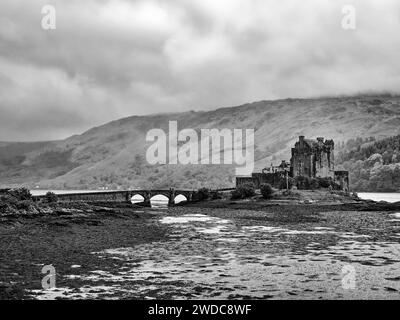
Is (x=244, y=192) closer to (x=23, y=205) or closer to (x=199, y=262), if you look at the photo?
(x=23, y=205)

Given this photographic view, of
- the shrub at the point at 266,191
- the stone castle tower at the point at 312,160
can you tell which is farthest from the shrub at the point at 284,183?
the shrub at the point at 266,191

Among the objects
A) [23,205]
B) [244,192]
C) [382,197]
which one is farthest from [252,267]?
[382,197]

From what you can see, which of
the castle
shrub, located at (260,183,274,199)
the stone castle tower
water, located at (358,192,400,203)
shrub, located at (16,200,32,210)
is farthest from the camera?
water, located at (358,192,400,203)

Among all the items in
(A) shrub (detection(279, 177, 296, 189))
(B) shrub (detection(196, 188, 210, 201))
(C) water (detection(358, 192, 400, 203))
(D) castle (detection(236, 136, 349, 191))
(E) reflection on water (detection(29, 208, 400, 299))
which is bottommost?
(C) water (detection(358, 192, 400, 203))

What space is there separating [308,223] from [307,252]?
26.0m

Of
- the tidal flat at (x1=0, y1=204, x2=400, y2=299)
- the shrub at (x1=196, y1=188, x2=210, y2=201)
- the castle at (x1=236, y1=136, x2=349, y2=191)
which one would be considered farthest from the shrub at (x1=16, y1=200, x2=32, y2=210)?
the castle at (x1=236, y1=136, x2=349, y2=191)

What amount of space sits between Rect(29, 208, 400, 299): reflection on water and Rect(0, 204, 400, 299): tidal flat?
48mm

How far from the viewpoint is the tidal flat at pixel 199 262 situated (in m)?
21.3

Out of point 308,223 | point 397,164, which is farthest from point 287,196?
point 397,164

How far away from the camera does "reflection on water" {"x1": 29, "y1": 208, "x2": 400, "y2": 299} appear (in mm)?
21234

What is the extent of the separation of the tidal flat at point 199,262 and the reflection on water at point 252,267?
5cm

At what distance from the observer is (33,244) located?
36438mm

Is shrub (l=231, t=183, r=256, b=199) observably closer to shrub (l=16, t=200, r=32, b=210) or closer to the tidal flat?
shrub (l=16, t=200, r=32, b=210)

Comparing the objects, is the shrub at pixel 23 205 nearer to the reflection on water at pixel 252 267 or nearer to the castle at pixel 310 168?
the reflection on water at pixel 252 267
